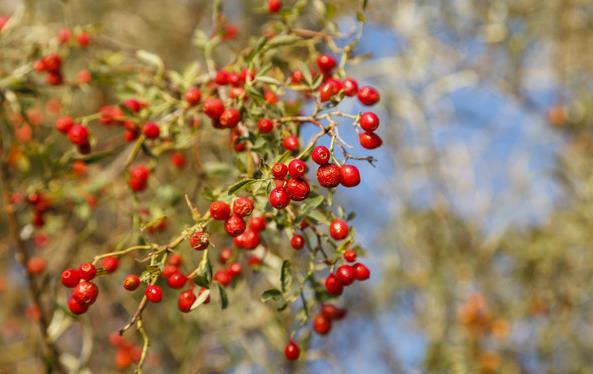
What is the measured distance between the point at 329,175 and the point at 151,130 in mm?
682

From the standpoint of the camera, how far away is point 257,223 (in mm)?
Answer: 1455

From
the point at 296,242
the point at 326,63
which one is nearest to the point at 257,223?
the point at 296,242

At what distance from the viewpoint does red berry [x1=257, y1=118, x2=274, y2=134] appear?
1369mm

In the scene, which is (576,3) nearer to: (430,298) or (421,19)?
(421,19)

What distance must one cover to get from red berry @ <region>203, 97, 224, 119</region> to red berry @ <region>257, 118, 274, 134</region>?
0.44ft

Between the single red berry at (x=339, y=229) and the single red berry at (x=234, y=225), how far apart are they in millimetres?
263

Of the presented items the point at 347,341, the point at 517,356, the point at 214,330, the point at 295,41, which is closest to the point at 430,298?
the point at 517,356

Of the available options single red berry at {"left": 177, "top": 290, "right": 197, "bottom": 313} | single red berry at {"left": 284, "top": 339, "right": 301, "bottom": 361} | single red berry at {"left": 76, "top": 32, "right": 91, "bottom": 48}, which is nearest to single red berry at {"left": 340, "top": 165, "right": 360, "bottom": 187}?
single red berry at {"left": 177, "top": 290, "right": 197, "bottom": 313}

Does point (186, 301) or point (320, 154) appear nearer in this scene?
point (320, 154)

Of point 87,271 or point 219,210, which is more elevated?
point 219,210

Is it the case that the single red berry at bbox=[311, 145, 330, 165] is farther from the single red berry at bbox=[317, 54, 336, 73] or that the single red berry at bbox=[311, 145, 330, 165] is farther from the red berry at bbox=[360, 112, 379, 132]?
the single red berry at bbox=[317, 54, 336, 73]

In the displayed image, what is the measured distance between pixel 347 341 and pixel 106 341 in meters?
2.03

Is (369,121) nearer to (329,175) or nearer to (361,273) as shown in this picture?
(329,175)

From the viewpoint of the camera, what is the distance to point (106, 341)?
370cm
